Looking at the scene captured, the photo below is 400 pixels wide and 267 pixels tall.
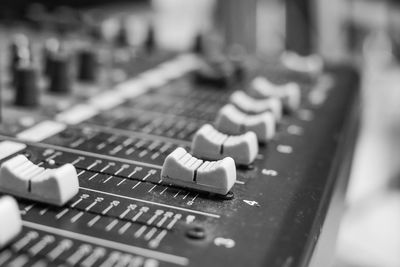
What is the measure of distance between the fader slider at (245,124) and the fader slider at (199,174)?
0.63 feet

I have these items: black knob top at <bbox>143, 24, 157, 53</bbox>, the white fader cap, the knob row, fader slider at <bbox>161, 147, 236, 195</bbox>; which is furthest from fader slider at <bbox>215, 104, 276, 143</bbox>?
black knob top at <bbox>143, 24, 157, 53</bbox>

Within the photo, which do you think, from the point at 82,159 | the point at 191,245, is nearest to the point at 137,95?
the point at 82,159

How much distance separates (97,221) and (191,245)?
103 millimetres

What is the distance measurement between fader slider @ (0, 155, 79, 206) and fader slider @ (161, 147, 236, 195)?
0.37 ft

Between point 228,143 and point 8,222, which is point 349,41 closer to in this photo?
point 228,143

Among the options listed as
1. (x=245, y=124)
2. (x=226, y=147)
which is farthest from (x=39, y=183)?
(x=245, y=124)

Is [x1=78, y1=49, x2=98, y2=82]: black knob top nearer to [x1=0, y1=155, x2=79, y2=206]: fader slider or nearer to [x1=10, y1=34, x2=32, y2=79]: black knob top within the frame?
[x1=10, y1=34, x2=32, y2=79]: black knob top

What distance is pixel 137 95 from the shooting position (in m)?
1.13

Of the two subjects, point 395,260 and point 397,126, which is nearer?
point 395,260

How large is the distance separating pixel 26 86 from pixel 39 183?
413 millimetres

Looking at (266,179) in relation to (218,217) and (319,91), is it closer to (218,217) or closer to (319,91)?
(218,217)

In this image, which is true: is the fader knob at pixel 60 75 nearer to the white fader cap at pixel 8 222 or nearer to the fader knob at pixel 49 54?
the fader knob at pixel 49 54

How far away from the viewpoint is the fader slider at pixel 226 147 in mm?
753

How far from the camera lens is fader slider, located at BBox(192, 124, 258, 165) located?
75cm
